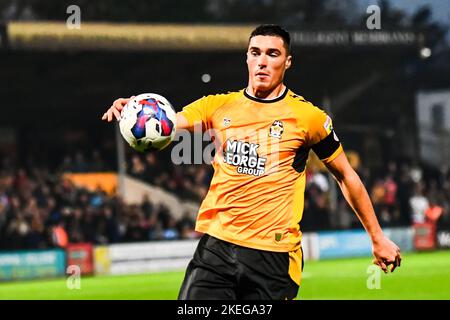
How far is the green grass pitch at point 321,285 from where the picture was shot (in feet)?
55.6

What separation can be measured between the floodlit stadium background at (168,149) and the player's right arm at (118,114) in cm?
1186

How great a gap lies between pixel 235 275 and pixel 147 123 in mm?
1130

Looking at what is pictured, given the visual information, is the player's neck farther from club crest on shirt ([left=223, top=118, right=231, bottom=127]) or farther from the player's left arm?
the player's left arm

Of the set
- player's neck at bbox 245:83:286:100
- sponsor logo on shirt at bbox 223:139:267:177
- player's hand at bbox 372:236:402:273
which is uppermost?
player's neck at bbox 245:83:286:100

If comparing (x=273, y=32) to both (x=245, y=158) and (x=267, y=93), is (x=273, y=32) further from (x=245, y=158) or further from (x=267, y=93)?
(x=245, y=158)

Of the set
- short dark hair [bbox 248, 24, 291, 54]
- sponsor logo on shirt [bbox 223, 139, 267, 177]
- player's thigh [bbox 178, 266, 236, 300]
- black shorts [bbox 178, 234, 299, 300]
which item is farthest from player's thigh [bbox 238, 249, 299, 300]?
short dark hair [bbox 248, 24, 291, 54]

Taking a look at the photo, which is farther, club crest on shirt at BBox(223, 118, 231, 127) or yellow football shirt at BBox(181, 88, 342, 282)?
club crest on shirt at BBox(223, 118, 231, 127)

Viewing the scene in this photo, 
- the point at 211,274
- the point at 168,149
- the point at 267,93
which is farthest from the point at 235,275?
the point at 168,149

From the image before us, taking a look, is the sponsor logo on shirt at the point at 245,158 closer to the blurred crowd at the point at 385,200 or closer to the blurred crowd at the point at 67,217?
the blurred crowd at the point at 67,217

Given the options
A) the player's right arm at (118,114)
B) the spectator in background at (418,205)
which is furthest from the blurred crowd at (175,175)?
the player's right arm at (118,114)

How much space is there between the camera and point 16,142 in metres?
30.3

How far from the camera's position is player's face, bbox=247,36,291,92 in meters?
6.86

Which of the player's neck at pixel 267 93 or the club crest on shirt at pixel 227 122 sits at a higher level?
the player's neck at pixel 267 93

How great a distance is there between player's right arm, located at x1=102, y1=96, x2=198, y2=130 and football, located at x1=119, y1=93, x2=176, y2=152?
38 millimetres
